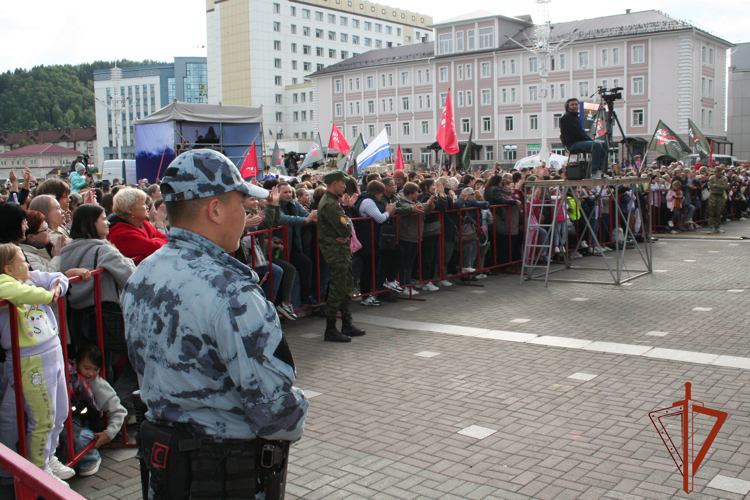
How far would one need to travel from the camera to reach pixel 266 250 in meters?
9.01

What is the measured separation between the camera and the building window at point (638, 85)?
2509 inches

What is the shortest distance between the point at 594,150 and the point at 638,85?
57.9 metres

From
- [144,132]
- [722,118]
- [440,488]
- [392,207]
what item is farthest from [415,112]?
[440,488]

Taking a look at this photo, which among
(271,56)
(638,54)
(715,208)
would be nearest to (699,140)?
(715,208)

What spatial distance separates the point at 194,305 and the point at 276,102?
337 ft

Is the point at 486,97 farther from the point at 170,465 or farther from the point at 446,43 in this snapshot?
the point at 170,465

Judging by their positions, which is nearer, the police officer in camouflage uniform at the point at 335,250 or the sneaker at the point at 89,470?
the sneaker at the point at 89,470

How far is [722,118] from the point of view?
223 feet

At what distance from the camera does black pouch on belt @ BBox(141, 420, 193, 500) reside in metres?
2.27

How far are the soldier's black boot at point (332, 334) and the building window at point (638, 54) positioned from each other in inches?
2493

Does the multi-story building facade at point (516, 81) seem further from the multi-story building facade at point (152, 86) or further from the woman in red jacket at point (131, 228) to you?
the woman in red jacket at point (131, 228)

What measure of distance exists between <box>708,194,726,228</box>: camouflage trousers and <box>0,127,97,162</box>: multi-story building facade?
458 ft

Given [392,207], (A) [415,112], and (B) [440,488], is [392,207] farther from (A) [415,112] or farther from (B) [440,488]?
(A) [415,112]

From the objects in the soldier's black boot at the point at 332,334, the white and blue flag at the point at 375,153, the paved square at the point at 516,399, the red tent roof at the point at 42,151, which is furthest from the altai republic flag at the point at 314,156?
the red tent roof at the point at 42,151
